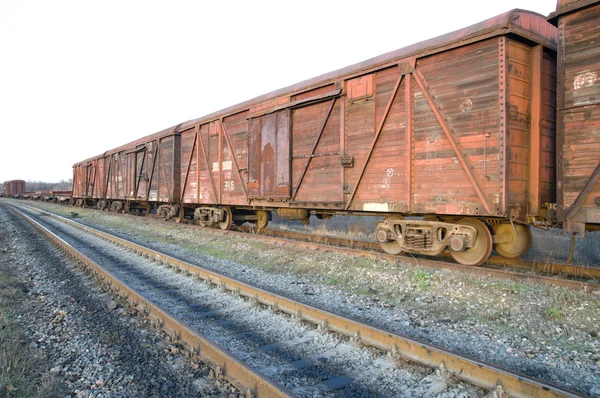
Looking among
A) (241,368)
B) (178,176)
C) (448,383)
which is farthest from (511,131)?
(178,176)

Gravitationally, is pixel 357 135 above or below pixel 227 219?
above

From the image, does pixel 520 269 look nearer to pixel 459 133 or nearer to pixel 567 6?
pixel 459 133

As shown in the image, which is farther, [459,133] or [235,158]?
[235,158]

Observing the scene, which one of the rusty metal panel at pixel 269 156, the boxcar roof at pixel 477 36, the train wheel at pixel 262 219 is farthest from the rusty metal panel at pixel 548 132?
the train wheel at pixel 262 219

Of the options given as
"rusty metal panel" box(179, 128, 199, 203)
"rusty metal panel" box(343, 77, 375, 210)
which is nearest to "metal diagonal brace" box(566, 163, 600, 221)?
"rusty metal panel" box(343, 77, 375, 210)

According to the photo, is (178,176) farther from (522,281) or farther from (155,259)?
(522,281)

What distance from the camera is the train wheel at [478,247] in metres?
6.55

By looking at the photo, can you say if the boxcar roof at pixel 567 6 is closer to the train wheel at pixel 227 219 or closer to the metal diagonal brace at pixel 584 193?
the metal diagonal brace at pixel 584 193

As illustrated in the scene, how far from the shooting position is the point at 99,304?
5422mm

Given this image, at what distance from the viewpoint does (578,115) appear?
17.8 ft

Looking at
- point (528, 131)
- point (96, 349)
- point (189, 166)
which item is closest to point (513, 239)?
point (528, 131)

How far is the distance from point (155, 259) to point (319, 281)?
407cm

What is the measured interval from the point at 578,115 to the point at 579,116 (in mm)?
20

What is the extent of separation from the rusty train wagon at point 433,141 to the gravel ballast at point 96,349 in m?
4.93
